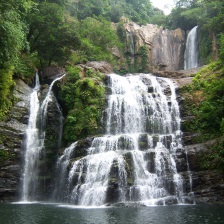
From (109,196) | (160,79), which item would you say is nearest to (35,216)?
(109,196)

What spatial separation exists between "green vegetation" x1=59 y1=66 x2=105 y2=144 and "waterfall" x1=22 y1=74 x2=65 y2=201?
1754 millimetres

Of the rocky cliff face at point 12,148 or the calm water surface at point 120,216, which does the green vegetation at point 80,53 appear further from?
the calm water surface at point 120,216

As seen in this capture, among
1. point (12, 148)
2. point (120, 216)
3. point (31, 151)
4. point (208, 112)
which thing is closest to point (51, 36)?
point (31, 151)

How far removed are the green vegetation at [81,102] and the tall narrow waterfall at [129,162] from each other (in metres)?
1.13

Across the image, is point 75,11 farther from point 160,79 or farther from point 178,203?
point 178,203

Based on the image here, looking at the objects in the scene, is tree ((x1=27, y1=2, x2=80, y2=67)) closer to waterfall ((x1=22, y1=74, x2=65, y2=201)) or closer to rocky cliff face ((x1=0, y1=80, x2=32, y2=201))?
waterfall ((x1=22, y1=74, x2=65, y2=201))

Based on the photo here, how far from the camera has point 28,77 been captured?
1078 inches

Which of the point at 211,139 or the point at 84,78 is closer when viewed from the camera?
the point at 211,139

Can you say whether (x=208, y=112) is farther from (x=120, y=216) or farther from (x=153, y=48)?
(x=153, y=48)

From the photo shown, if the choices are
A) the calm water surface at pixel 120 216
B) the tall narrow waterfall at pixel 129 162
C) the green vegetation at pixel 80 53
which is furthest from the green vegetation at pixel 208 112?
the calm water surface at pixel 120 216

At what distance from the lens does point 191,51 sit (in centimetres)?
4094

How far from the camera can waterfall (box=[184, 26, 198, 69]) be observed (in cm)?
3978

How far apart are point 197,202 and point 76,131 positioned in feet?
33.0

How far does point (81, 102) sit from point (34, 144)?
5227mm
